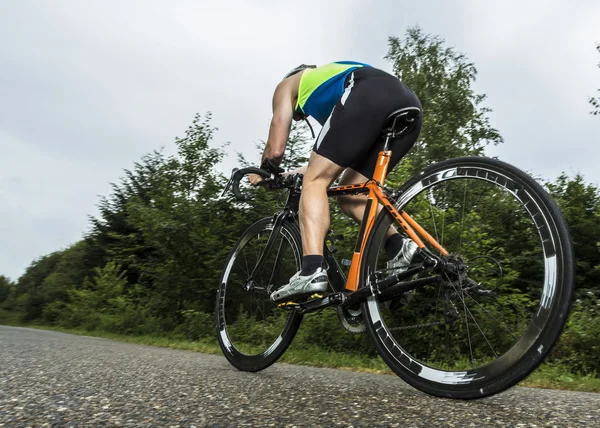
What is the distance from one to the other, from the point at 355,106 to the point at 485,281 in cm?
113

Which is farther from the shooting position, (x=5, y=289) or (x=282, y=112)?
(x=5, y=289)

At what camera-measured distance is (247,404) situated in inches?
86.3

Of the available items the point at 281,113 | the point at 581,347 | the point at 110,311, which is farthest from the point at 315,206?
the point at 110,311

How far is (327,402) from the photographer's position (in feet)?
7.37

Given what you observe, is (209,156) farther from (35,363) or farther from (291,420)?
(291,420)

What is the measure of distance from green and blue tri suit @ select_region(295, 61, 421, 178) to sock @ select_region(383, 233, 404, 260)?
1.55 feet

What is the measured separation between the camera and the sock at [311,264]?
2.95 meters

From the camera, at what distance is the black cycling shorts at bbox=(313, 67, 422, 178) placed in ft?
9.20

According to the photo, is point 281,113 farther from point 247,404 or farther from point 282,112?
point 247,404

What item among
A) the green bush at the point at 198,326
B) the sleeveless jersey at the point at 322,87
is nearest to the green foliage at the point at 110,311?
the green bush at the point at 198,326

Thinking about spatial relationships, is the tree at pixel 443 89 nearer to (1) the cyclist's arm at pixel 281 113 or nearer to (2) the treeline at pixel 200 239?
(2) the treeline at pixel 200 239

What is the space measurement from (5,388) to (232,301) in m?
1.86

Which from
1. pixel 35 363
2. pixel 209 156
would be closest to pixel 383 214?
pixel 35 363

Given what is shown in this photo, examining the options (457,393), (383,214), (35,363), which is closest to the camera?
(457,393)
